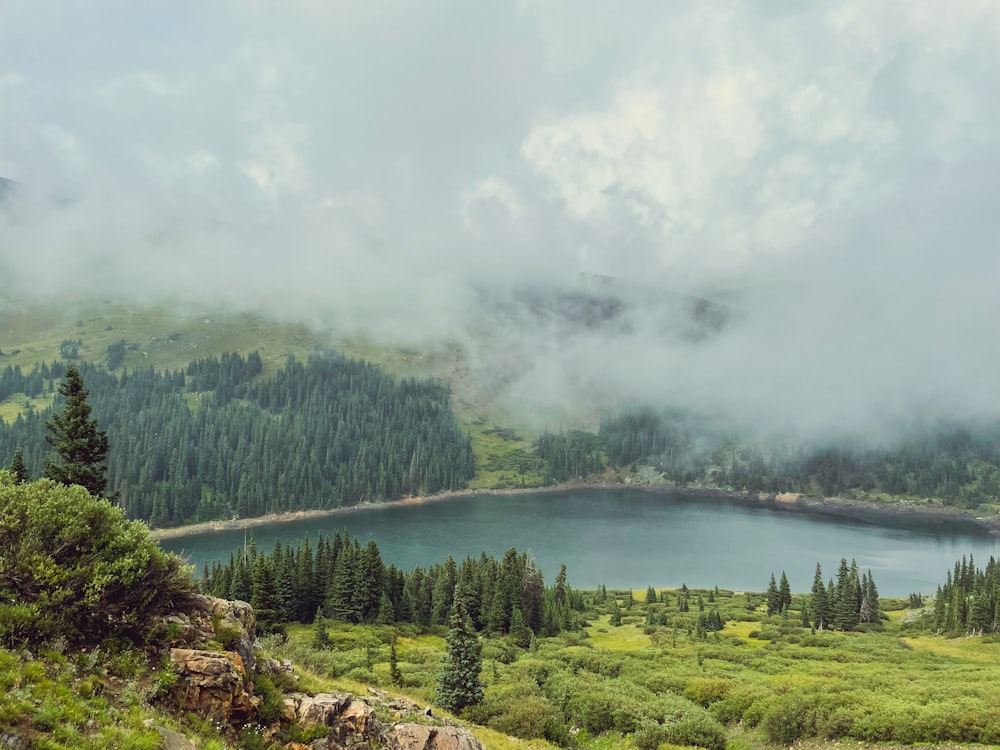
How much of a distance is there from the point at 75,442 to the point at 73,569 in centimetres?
2680

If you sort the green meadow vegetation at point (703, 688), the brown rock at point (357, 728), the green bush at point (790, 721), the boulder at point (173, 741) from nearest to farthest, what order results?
the boulder at point (173, 741) < the brown rock at point (357, 728) < the green meadow vegetation at point (703, 688) < the green bush at point (790, 721)

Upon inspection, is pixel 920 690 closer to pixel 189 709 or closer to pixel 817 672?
pixel 817 672

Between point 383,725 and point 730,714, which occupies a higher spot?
point 383,725

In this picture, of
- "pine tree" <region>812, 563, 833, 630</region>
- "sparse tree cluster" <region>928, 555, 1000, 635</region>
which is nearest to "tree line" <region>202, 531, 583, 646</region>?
"pine tree" <region>812, 563, 833, 630</region>

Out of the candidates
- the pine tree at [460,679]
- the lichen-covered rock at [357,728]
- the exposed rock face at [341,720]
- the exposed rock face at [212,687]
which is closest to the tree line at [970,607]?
the pine tree at [460,679]

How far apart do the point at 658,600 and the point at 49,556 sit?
426 ft

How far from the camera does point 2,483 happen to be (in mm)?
16078

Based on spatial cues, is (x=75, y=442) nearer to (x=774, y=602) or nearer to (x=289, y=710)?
(x=289, y=710)

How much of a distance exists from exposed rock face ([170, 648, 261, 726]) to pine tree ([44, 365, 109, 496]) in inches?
999

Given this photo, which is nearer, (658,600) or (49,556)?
(49,556)

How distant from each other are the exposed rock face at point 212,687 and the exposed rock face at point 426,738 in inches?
202

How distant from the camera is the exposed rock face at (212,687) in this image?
14906mm

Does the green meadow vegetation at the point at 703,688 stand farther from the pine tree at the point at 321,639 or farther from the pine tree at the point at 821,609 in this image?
the pine tree at the point at 821,609

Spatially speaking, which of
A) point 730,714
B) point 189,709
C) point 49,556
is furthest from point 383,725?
point 730,714
